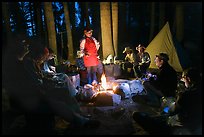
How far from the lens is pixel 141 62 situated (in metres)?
8.95

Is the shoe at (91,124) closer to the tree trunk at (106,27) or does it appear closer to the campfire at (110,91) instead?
the campfire at (110,91)

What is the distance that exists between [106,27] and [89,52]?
2.25m

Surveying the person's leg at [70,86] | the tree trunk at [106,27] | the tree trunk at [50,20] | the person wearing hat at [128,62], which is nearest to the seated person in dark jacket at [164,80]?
the person's leg at [70,86]

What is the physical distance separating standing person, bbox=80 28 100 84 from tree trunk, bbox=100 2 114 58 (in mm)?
1976

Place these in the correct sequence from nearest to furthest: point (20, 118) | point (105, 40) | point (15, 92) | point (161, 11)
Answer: point (15, 92)
point (20, 118)
point (105, 40)
point (161, 11)

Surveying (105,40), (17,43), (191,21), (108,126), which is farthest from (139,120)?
(191,21)

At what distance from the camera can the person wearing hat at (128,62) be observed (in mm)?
9273

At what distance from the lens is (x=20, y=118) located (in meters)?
5.84

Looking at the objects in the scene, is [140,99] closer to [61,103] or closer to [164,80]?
[164,80]

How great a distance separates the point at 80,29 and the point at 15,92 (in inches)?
578

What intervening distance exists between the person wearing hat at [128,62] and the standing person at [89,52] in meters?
1.39

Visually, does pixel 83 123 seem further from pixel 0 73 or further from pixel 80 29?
pixel 80 29

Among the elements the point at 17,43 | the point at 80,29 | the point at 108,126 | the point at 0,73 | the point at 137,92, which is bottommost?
the point at 108,126

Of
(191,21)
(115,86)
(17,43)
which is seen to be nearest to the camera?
(17,43)
